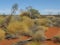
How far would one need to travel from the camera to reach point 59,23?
108 feet

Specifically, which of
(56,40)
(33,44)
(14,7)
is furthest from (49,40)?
(14,7)

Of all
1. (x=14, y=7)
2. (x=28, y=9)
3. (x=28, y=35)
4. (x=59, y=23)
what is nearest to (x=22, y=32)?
(x=28, y=35)

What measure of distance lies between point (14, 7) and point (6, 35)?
28.7ft

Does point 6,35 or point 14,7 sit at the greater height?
point 14,7

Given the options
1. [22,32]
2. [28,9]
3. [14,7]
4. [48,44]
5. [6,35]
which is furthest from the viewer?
[28,9]

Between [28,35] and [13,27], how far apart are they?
221cm

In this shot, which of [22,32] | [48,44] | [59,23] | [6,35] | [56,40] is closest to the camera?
[48,44]

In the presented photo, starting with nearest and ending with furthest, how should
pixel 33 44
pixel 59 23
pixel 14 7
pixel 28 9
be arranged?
pixel 33 44, pixel 14 7, pixel 59 23, pixel 28 9

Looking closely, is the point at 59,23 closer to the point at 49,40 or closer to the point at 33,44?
the point at 49,40

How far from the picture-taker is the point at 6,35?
21188mm

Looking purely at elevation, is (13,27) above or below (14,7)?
below

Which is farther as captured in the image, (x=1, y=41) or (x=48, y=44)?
(x=1, y=41)

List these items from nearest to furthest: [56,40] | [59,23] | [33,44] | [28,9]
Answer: [33,44]
[56,40]
[59,23]
[28,9]

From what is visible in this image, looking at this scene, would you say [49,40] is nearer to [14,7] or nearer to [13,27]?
[13,27]
